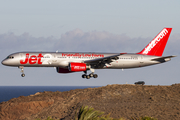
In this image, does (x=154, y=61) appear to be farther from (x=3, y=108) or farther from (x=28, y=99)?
(x=3, y=108)

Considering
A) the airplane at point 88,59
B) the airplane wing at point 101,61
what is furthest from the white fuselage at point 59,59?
the airplane wing at point 101,61

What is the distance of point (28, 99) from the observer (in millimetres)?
49219

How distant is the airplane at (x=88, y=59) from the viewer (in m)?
50.7

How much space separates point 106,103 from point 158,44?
25.4 metres

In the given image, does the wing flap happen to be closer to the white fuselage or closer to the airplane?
the airplane

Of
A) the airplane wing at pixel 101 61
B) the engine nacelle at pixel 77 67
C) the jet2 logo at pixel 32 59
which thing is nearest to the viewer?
the jet2 logo at pixel 32 59

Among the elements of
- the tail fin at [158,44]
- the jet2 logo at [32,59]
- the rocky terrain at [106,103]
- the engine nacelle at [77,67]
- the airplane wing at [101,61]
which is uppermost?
the tail fin at [158,44]

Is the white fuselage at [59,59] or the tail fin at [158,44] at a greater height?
the tail fin at [158,44]

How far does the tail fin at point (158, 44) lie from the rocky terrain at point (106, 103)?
38.3ft

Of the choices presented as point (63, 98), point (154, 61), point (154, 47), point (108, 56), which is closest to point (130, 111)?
point (63, 98)

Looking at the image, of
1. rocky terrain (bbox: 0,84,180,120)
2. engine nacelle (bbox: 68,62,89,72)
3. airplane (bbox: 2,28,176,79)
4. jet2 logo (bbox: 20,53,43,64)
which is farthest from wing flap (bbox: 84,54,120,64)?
jet2 logo (bbox: 20,53,43,64)

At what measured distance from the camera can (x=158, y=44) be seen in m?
61.8

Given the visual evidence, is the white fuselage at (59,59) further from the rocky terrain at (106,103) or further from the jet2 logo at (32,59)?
the rocky terrain at (106,103)

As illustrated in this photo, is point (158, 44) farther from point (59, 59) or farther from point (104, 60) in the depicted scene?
point (59, 59)
